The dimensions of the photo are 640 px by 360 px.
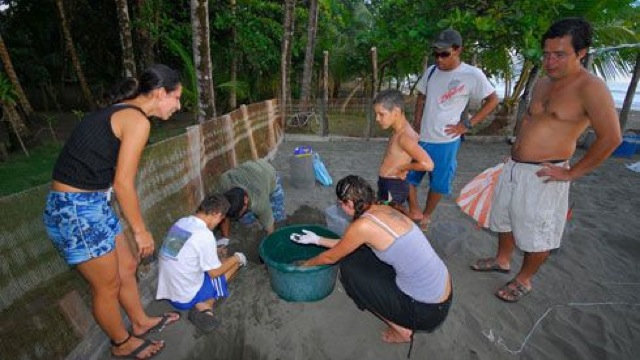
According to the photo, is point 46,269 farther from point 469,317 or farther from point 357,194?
point 469,317

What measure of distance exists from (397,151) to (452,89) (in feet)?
3.11

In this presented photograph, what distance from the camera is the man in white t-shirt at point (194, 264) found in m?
2.46

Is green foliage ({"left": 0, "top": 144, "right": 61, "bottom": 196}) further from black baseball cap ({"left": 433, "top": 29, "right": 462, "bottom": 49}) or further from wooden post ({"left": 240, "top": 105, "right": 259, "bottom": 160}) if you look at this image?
black baseball cap ({"left": 433, "top": 29, "right": 462, "bottom": 49})

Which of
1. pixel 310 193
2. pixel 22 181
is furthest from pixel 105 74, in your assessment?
pixel 310 193

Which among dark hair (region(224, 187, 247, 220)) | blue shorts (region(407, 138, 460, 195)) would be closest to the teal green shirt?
dark hair (region(224, 187, 247, 220))

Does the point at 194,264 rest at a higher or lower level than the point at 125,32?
lower

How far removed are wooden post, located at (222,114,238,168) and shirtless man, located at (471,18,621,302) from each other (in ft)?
11.4

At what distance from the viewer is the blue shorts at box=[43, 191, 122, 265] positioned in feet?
6.12

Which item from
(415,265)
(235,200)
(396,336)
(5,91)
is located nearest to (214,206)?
(235,200)

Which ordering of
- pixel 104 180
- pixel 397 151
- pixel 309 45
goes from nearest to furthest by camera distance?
pixel 104 180
pixel 397 151
pixel 309 45

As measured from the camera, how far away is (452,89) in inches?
139

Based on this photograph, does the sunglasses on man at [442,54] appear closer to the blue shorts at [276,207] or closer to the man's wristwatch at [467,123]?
the man's wristwatch at [467,123]

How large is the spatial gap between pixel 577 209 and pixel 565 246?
4.64ft

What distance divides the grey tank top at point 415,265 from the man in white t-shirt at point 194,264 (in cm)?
117
